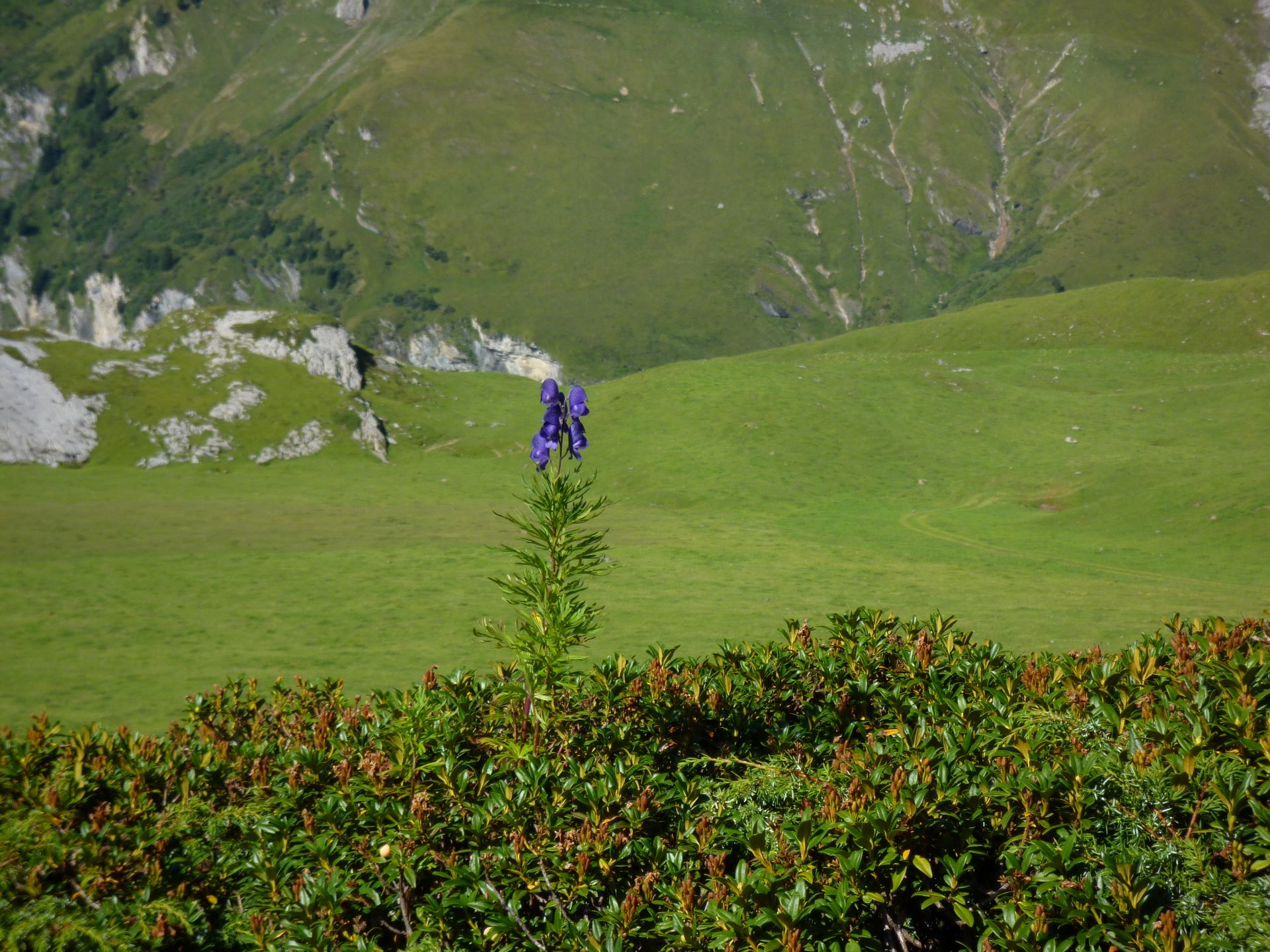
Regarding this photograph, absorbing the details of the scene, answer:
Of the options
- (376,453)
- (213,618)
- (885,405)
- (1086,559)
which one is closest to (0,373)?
(376,453)

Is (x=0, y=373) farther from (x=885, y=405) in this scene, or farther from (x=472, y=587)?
(x=885, y=405)

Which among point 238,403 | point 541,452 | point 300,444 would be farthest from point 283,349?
point 541,452

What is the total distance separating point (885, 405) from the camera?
6794cm

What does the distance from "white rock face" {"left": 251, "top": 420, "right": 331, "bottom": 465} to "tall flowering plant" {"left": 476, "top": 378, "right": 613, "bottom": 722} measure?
2571 inches

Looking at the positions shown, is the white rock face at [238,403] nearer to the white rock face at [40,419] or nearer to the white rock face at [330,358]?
the white rock face at [330,358]

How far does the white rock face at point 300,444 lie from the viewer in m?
67.8

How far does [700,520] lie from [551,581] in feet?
138

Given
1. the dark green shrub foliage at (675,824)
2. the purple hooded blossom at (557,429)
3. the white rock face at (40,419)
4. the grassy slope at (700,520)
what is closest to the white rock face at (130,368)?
the grassy slope at (700,520)

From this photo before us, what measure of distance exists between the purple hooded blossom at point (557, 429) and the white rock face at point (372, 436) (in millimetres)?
64583

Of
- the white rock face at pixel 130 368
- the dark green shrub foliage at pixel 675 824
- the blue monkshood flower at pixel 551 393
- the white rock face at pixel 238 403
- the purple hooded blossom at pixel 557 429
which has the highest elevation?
the white rock face at pixel 130 368

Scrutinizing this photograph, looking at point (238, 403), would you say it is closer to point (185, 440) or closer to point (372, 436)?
point (185, 440)

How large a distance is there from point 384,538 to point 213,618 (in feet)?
51.0

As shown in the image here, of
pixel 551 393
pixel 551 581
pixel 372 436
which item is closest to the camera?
pixel 551 581

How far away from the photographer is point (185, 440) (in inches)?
2645
